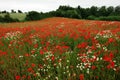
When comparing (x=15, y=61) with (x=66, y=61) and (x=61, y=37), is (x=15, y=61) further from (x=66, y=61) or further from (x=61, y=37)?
(x=61, y=37)

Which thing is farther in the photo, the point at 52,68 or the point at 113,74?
the point at 52,68

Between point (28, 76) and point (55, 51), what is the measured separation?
5.78 ft

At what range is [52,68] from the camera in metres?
6.34

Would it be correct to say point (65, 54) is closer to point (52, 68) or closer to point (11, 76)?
point (52, 68)

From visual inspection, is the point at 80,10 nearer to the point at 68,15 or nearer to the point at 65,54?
the point at 68,15

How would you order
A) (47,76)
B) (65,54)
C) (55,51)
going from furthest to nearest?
1. (55,51)
2. (65,54)
3. (47,76)

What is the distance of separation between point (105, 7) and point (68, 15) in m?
17.9

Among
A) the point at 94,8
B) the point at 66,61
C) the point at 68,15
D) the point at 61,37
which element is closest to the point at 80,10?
the point at 94,8

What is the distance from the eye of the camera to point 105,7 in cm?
7256

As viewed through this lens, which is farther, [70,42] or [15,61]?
[70,42]

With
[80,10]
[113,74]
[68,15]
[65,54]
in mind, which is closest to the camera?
[113,74]

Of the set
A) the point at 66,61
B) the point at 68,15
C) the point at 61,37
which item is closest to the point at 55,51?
the point at 66,61

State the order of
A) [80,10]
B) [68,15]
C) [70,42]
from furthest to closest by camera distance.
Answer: [80,10], [68,15], [70,42]

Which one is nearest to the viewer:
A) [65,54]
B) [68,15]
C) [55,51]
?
[65,54]
